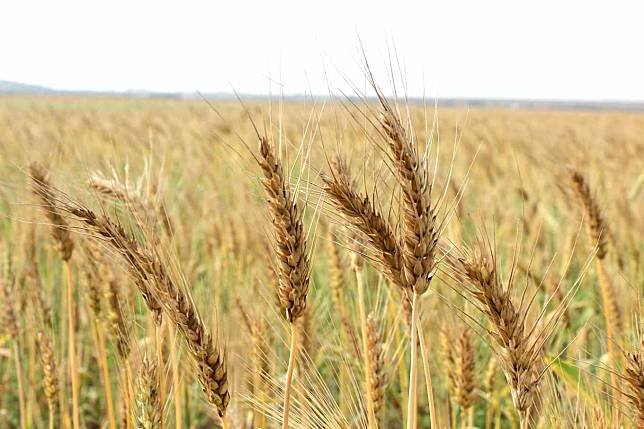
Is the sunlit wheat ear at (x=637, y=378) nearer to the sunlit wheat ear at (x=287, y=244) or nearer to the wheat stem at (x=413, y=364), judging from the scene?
the wheat stem at (x=413, y=364)

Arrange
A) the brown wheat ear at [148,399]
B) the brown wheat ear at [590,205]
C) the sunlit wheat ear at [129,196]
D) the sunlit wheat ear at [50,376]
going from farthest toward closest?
the brown wheat ear at [590,205]
the sunlit wheat ear at [50,376]
the sunlit wheat ear at [129,196]
the brown wheat ear at [148,399]

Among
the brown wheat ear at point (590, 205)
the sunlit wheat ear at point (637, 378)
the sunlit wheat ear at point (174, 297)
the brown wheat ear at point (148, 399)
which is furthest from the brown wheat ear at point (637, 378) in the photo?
the brown wheat ear at point (590, 205)

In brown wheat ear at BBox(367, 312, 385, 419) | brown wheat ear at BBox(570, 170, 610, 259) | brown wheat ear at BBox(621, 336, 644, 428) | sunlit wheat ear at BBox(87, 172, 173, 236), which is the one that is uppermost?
sunlit wheat ear at BBox(87, 172, 173, 236)

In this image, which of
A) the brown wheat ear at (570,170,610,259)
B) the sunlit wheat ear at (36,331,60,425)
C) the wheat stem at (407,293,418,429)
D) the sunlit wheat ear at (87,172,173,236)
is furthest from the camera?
the brown wheat ear at (570,170,610,259)

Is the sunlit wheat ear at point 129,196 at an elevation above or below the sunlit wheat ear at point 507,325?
above

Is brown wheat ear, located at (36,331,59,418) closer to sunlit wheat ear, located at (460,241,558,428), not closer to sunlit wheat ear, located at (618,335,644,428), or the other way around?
sunlit wheat ear, located at (460,241,558,428)

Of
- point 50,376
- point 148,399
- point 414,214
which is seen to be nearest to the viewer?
point 414,214

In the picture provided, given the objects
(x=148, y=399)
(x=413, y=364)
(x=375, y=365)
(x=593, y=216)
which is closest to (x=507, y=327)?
(x=413, y=364)

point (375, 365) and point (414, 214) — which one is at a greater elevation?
point (414, 214)

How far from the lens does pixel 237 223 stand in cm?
293

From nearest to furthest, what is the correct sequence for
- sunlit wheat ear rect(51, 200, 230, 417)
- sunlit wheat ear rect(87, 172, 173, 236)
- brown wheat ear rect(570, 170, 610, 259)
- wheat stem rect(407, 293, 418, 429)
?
1. wheat stem rect(407, 293, 418, 429)
2. sunlit wheat ear rect(51, 200, 230, 417)
3. sunlit wheat ear rect(87, 172, 173, 236)
4. brown wheat ear rect(570, 170, 610, 259)

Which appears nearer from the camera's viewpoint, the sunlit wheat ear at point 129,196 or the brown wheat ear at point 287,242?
the brown wheat ear at point 287,242

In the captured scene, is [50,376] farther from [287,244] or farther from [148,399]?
[287,244]

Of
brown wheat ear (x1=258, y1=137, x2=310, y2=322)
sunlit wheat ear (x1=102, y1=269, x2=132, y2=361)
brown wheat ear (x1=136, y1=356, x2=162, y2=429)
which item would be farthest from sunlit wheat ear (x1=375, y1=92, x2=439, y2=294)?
sunlit wheat ear (x1=102, y1=269, x2=132, y2=361)
